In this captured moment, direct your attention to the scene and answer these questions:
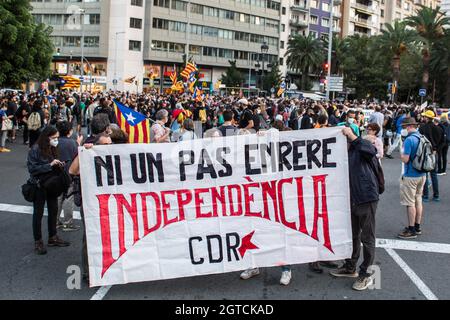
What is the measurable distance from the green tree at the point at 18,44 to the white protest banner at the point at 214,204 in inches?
834

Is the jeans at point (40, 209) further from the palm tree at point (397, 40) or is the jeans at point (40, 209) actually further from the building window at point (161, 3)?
the building window at point (161, 3)

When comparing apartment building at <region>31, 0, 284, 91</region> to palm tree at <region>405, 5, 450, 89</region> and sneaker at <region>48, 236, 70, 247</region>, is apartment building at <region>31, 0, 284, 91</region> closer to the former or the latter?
palm tree at <region>405, 5, 450, 89</region>

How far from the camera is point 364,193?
577 centimetres

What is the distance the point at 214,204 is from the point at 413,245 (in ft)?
11.4

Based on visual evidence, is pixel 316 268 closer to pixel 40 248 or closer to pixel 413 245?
pixel 413 245

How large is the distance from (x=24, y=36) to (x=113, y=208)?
22.8 m

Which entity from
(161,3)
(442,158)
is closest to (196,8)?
(161,3)

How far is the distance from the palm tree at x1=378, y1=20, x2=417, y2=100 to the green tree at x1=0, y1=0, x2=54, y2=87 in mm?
32644

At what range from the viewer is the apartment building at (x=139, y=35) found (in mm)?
66000

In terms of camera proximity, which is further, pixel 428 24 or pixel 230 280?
pixel 428 24

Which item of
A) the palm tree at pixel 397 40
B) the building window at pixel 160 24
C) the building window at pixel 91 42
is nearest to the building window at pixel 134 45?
the building window at pixel 160 24

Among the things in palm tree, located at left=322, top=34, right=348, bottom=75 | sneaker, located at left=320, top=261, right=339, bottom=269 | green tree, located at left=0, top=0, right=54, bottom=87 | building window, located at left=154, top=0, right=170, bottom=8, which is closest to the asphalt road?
sneaker, located at left=320, top=261, right=339, bottom=269

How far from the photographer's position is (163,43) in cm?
6838
